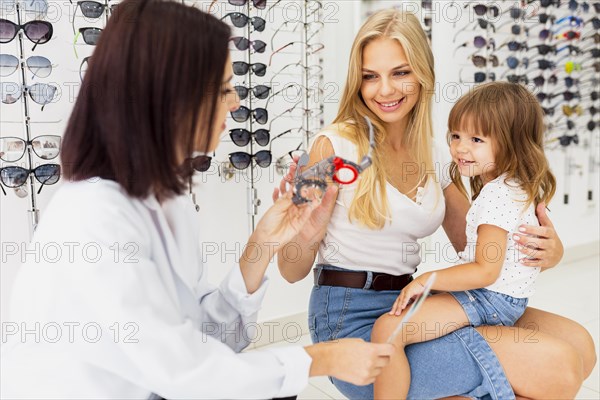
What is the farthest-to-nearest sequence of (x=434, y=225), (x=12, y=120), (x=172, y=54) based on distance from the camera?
1. (x=12, y=120)
2. (x=434, y=225)
3. (x=172, y=54)

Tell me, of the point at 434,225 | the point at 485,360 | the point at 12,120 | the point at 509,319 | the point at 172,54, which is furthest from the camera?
the point at 12,120

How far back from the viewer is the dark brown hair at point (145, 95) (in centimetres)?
91

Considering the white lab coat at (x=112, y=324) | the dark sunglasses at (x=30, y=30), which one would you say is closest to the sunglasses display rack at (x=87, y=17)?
the dark sunglasses at (x=30, y=30)

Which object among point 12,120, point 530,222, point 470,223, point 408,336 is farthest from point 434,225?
point 12,120

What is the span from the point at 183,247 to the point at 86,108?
0.32 m

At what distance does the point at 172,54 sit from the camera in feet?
3.01

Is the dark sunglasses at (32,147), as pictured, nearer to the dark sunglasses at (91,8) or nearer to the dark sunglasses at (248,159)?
the dark sunglasses at (91,8)

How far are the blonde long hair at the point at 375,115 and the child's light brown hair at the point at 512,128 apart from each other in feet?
0.45

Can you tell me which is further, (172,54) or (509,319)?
(509,319)

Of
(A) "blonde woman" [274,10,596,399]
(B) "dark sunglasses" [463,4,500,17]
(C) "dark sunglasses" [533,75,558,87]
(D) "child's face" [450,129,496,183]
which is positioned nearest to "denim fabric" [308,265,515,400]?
(A) "blonde woman" [274,10,596,399]

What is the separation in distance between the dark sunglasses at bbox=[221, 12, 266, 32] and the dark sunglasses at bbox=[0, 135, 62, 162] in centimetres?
→ 91

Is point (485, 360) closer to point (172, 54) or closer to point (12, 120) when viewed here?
point (172, 54)

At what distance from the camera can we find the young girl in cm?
137

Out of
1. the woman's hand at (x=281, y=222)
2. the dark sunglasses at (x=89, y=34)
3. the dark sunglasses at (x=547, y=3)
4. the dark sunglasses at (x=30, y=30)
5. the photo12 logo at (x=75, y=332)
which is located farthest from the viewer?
the dark sunglasses at (x=547, y=3)
